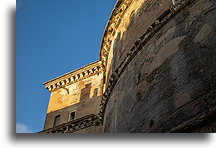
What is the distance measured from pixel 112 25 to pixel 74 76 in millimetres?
4568

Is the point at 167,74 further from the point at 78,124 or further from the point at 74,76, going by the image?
the point at 74,76

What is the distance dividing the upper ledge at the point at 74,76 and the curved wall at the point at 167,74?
562 cm

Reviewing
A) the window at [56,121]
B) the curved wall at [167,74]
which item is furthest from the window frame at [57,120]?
the curved wall at [167,74]

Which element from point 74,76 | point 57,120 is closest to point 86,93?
point 74,76

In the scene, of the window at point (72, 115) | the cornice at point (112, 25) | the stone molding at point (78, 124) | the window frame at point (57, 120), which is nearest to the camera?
the cornice at point (112, 25)

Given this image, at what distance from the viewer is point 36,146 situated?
284 cm

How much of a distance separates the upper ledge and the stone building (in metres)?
3.69

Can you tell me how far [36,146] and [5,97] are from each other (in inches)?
28.2

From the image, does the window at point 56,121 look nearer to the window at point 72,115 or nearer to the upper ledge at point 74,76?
the window at point 72,115

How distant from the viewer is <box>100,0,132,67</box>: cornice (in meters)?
8.79

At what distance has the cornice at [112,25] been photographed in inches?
346

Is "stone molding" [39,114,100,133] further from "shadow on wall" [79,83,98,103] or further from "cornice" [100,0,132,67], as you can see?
"cornice" [100,0,132,67]

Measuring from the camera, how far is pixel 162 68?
4859 millimetres

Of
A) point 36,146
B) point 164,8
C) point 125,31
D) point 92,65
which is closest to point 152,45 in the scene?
point 164,8
